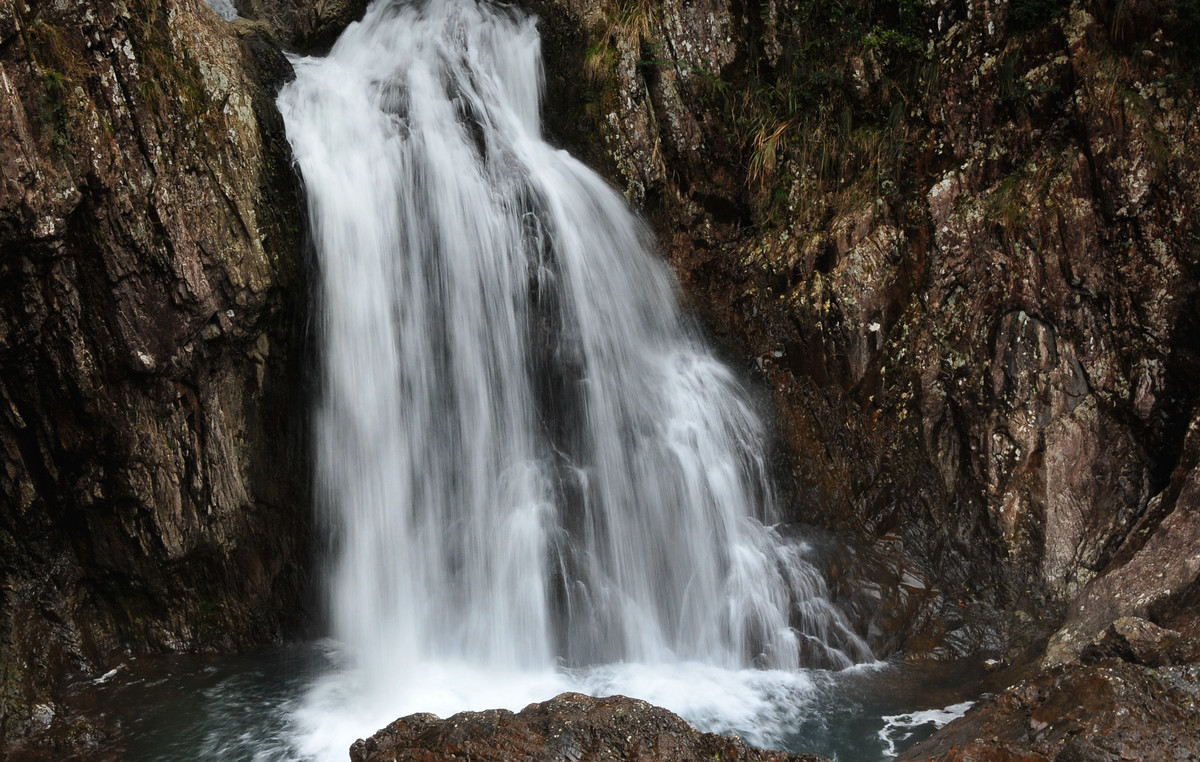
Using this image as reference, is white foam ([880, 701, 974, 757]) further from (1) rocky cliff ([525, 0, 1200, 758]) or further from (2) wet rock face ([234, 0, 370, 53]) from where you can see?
(2) wet rock face ([234, 0, 370, 53])

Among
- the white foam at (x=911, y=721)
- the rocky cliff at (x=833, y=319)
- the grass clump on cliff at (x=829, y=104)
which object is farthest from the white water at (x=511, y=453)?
the grass clump on cliff at (x=829, y=104)

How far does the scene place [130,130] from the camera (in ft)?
18.5

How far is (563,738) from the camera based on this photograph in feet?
11.8

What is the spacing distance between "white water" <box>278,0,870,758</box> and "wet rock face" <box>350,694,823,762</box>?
2313mm

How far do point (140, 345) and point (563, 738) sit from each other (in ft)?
14.5

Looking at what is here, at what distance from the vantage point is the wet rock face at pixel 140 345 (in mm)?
5328

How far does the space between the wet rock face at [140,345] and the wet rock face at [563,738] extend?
11.6 ft

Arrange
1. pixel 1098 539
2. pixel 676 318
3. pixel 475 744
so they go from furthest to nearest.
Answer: pixel 676 318
pixel 1098 539
pixel 475 744

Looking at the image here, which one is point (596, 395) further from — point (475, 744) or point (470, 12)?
point (470, 12)

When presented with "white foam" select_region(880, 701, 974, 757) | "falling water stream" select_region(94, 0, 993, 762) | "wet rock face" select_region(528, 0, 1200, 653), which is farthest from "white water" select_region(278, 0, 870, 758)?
"wet rock face" select_region(528, 0, 1200, 653)

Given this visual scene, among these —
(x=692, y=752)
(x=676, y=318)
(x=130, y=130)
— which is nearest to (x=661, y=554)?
(x=676, y=318)

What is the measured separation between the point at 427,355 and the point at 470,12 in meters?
4.35

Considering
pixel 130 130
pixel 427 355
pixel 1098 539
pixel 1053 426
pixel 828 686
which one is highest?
pixel 130 130

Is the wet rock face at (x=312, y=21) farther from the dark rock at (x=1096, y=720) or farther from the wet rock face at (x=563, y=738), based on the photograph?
the dark rock at (x=1096, y=720)
